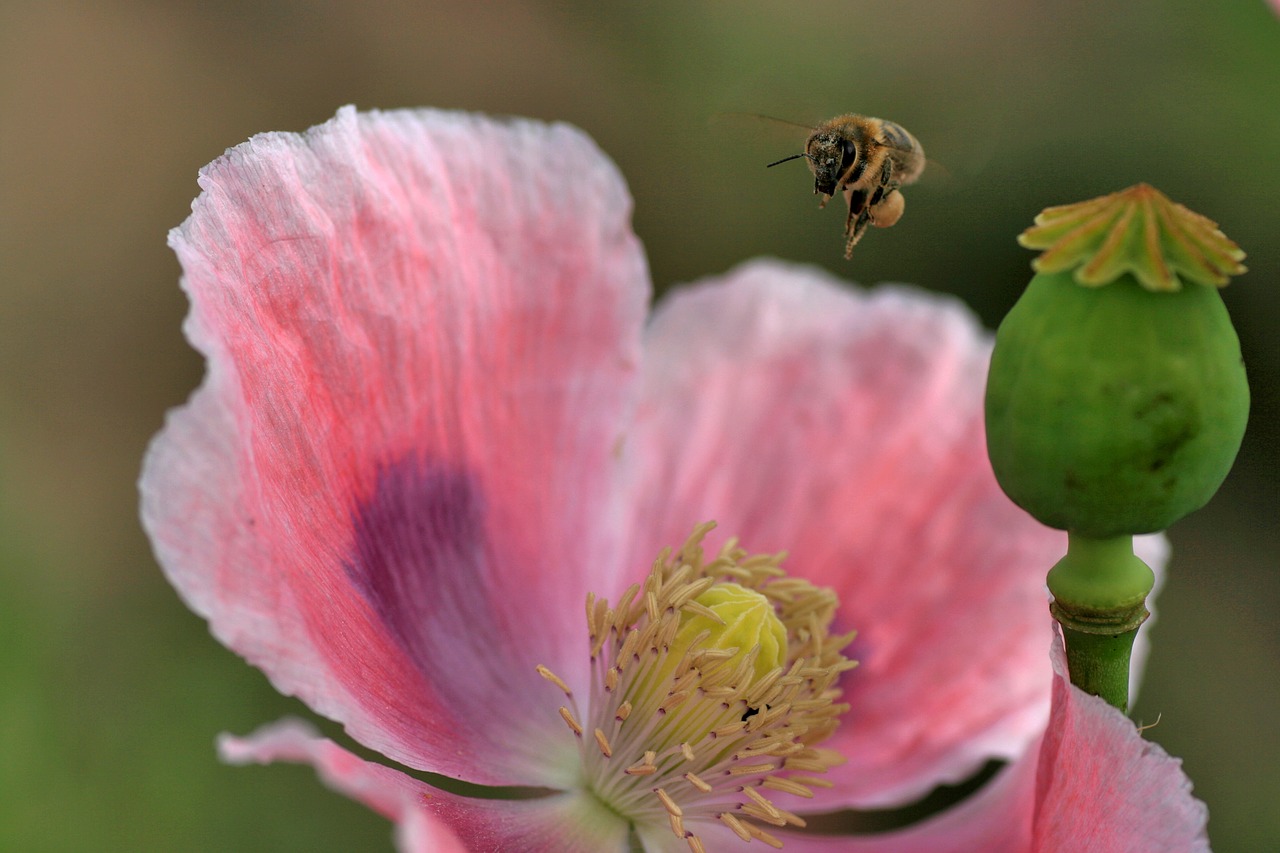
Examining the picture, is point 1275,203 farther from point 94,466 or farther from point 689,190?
point 94,466

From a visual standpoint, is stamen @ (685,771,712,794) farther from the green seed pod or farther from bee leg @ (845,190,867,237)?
bee leg @ (845,190,867,237)

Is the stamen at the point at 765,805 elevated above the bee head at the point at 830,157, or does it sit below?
below

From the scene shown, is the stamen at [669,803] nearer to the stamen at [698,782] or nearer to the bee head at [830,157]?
the stamen at [698,782]

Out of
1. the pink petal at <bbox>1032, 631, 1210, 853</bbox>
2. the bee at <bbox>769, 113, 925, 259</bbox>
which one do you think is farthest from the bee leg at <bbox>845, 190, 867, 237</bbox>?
the pink petal at <bbox>1032, 631, 1210, 853</bbox>

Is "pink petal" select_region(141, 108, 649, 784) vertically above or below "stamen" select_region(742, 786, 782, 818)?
above

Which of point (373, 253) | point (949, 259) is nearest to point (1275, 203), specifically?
point (949, 259)

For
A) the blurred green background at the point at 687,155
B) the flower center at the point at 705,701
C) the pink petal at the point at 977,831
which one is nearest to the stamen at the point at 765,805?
the flower center at the point at 705,701
